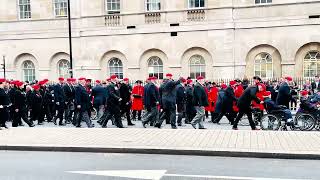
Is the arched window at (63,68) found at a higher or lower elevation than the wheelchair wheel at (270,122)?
higher

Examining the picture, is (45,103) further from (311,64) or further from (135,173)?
(311,64)

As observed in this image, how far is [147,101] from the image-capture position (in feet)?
56.1

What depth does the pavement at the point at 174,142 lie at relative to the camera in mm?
10545

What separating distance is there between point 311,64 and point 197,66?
728cm

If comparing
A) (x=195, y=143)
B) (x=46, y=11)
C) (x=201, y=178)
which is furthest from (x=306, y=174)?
(x=46, y=11)

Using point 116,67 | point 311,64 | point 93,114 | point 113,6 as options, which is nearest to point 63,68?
point 116,67

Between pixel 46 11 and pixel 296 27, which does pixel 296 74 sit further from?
pixel 46 11

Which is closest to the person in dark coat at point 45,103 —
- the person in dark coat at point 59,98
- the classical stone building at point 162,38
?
the person in dark coat at point 59,98

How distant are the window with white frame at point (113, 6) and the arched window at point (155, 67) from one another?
13.8 ft

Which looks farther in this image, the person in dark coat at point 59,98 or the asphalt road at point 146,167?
the person in dark coat at point 59,98

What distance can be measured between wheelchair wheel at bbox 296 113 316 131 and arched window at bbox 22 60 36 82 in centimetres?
2398

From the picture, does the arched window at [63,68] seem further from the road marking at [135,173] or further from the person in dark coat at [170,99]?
the road marking at [135,173]

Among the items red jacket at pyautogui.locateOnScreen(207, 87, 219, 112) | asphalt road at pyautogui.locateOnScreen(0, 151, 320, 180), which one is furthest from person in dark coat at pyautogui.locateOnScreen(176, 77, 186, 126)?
asphalt road at pyautogui.locateOnScreen(0, 151, 320, 180)

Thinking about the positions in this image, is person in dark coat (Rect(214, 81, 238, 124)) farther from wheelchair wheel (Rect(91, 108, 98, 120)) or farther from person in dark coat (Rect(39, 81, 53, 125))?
person in dark coat (Rect(39, 81, 53, 125))
